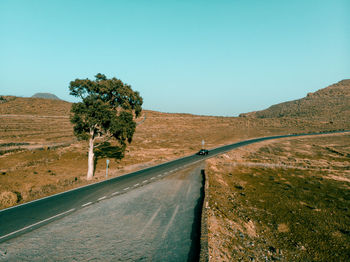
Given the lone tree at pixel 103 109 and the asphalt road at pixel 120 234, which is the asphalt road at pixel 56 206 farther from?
the lone tree at pixel 103 109

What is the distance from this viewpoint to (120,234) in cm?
912

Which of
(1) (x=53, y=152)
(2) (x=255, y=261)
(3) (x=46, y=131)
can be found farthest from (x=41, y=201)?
(3) (x=46, y=131)

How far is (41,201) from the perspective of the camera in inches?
525

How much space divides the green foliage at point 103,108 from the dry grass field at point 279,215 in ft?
36.6

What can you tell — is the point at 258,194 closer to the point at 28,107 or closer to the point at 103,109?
the point at 103,109

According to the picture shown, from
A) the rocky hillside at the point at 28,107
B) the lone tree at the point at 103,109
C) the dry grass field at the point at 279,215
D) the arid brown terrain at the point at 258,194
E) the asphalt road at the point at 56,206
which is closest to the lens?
the dry grass field at the point at 279,215

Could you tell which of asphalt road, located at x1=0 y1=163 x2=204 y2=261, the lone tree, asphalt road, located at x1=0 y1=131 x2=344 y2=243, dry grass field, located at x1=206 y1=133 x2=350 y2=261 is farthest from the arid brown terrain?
the lone tree

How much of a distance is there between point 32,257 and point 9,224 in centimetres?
395

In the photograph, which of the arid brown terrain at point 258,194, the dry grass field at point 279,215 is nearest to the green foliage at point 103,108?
the arid brown terrain at point 258,194

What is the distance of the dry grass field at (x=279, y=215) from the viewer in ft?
28.8

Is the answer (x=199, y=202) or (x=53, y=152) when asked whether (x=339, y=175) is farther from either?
(x=53, y=152)

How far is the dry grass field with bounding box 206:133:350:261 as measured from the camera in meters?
8.79

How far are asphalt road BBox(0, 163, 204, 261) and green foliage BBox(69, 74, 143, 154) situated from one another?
29.9ft

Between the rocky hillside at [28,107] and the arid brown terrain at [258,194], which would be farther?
the rocky hillside at [28,107]
